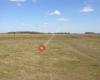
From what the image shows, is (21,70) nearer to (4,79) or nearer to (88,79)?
(4,79)

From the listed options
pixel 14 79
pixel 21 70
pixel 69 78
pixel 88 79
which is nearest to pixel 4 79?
pixel 14 79

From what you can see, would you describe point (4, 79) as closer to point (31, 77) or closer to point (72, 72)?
point (31, 77)

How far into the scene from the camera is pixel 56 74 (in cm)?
1341

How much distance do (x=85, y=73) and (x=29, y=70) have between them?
3704 millimetres

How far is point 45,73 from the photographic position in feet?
44.9

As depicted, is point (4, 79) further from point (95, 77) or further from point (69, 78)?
point (95, 77)

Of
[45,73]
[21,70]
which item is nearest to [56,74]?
[45,73]

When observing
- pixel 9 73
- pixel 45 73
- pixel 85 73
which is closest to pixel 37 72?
pixel 45 73

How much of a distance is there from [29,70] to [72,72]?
287 cm

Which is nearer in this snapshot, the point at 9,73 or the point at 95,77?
the point at 95,77

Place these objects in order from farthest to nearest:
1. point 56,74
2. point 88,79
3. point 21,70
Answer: point 21,70
point 56,74
point 88,79

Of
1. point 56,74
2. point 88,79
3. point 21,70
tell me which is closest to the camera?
point 88,79

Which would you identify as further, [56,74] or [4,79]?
[56,74]

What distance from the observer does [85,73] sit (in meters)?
13.7
